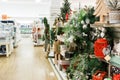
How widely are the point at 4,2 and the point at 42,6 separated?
339 centimetres

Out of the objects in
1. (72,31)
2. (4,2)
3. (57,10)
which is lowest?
(72,31)

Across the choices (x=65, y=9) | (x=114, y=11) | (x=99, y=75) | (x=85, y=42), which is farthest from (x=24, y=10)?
(x=114, y=11)

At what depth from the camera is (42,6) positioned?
1920 centimetres

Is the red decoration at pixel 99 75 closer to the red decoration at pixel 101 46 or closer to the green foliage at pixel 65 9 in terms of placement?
the red decoration at pixel 101 46

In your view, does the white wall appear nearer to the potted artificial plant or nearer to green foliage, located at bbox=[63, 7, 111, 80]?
green foliage, located at bbox=[63, 7, 111, 80]

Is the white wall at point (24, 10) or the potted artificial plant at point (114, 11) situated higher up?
the white wall at point (24, 10)

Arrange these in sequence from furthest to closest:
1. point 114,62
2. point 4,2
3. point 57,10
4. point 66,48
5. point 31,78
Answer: point 4,2
point 57,10
point 31,78
point 66,48
point 114,62

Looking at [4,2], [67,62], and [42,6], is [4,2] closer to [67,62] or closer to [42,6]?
[42,6]

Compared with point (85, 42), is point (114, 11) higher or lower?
higher

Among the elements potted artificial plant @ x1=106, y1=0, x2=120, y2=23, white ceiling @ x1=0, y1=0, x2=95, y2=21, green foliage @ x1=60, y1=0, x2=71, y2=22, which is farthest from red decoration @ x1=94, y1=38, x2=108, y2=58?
white ceiling @ x1=0, y1=0, x2=95, y2=21

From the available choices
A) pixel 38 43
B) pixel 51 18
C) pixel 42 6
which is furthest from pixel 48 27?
pixel 42 6

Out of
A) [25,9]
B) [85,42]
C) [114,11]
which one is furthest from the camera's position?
[25,9]

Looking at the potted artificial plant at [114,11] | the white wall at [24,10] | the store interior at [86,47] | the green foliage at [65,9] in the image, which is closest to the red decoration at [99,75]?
the store interior at [86,47]

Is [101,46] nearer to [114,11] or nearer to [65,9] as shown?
[114,11]
